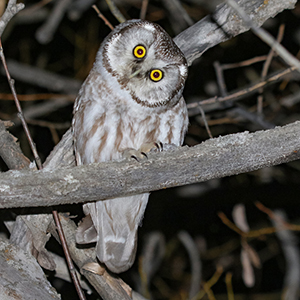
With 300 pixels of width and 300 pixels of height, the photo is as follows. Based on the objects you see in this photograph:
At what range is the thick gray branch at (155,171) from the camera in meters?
1.53

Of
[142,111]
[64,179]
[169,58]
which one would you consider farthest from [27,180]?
[169,58]

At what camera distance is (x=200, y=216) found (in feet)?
14.8

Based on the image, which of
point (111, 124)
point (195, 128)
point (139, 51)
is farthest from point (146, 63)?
point (195, 128)

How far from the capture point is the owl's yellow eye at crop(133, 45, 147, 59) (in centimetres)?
211

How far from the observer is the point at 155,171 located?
1.61 m

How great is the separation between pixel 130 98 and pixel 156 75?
20cm

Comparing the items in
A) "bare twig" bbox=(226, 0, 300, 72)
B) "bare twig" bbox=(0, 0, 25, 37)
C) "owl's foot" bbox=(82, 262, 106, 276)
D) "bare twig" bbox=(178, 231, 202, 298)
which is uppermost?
"bare twig" bbox=(0, 0, 25, 37)

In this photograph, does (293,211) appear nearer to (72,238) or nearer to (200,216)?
(200,216)

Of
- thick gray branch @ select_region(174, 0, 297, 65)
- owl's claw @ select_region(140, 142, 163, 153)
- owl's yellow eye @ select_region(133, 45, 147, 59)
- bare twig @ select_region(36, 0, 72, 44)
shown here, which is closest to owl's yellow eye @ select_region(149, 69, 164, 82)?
owl's yellow eye @ select_region(133, 45, 147, 59)

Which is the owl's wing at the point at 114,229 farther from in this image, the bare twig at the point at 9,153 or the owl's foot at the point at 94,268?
the bare twig at the point at 9,153

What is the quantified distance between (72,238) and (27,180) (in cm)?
102

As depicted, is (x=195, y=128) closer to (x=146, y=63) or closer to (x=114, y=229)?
(x=114, y=229)

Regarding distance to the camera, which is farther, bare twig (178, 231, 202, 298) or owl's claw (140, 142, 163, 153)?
bare twig (178, 231, 202, 298)

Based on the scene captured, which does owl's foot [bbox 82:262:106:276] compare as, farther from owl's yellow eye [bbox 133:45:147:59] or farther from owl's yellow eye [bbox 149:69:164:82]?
owl's yellow eye [bbox 133:45:147:59]
